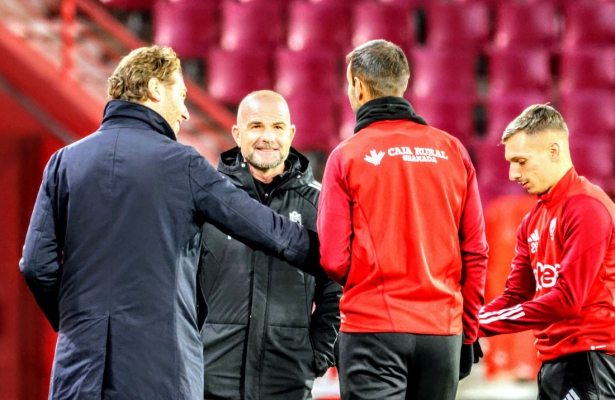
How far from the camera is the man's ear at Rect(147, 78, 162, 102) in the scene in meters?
2.59

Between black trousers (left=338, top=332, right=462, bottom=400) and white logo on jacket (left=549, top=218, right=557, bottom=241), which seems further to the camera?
white logo on jacket (left=549, top=218, right=557, bottom=241)

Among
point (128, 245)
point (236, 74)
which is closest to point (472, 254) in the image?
point (128, 245)

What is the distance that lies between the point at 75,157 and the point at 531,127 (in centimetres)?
152

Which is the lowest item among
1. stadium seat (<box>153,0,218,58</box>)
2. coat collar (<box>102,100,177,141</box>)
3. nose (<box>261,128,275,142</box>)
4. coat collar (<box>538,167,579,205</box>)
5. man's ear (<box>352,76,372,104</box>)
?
coat collar (<box>538,167,579,205</box>)

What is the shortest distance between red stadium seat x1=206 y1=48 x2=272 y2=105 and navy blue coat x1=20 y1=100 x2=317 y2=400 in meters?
4.91

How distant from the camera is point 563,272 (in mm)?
2908

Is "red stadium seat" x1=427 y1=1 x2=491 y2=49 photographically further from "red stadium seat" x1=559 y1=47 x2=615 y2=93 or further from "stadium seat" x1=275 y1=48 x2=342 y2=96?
"stadium seat" x1=275 y1=48 x2=342 y2=96

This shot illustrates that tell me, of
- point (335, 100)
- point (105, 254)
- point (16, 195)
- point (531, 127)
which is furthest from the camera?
point (335, 100)

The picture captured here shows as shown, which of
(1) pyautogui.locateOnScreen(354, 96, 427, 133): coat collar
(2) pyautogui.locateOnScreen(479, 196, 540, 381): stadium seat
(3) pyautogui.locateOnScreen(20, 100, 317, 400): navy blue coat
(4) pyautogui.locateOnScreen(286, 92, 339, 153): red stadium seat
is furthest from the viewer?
(4) pyautogui.locateOnScreen(286, 92, 339, 153): red stadium seat

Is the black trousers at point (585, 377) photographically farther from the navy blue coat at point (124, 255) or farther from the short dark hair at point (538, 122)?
the navy blue coat at point (124, 255)

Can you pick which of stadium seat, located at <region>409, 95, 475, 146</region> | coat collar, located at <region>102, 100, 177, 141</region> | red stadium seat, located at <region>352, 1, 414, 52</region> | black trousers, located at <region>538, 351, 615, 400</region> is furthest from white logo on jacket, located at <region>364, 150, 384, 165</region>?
red stadium seat, located at <region>352, 1, 414, 52</region>

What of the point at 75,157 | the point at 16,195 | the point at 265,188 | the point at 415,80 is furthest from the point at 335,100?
the point at 75,157

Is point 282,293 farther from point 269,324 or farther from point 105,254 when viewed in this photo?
point 105,254

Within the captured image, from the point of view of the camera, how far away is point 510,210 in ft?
19.0
